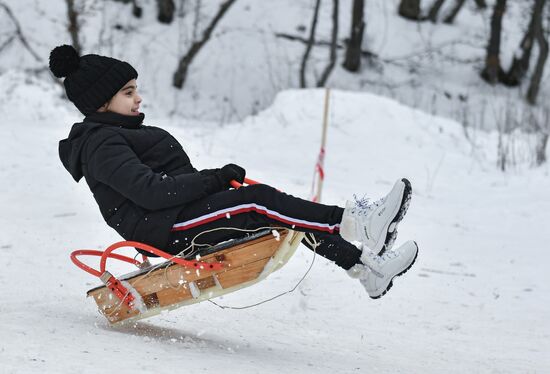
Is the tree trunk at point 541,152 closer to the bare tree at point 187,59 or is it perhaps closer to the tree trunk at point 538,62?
the tree trunk at point 538,62

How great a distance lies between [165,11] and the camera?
19844 mm

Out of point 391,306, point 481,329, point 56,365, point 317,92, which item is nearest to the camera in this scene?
point 56,365

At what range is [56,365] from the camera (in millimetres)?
2891

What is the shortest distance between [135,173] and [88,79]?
2.07 ft

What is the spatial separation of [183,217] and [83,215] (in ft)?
12.7

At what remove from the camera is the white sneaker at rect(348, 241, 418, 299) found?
3.87 meters

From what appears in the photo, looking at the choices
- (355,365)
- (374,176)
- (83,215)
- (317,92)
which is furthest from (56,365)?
(317,92)

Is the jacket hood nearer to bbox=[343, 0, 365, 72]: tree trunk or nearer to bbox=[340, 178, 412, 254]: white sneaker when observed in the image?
bbox=[340, 178, 412, 254]: white sneaker

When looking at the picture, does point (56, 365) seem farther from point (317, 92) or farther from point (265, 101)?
point (265, 101)

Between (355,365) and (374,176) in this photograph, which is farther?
(374,176)

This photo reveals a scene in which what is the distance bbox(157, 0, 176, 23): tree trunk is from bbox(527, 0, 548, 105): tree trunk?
842 cm

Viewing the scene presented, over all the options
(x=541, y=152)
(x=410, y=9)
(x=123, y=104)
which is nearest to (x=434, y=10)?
(x=410, y=9)

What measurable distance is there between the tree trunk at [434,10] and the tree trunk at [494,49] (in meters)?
2.12

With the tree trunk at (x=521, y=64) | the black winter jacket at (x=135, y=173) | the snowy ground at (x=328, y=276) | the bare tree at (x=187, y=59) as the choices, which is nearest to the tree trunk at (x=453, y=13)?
the tree trunk at (x=521, y=64)
